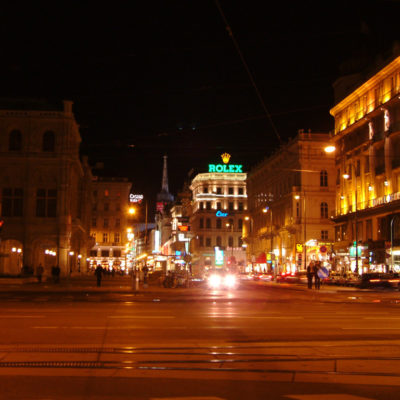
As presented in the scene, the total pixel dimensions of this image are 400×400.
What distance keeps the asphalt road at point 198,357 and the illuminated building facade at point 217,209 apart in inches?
4128

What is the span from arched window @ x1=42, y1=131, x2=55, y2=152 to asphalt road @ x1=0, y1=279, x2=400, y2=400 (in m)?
49.9

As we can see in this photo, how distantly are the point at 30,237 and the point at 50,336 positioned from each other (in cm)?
5351

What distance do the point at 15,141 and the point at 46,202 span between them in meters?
7.62

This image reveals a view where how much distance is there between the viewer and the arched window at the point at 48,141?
6494 cm

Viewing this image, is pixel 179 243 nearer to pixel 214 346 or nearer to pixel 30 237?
pixel 30 237

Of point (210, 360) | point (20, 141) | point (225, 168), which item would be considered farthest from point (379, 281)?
point (225, 168)

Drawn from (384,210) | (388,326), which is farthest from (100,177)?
(388,326)

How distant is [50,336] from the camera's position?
503 inches

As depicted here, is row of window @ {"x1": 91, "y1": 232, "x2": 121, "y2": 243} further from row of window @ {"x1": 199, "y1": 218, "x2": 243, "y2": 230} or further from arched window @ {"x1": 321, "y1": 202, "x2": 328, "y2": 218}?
arched window @ {"x1": 321, "y1": 202, "x2": 328, "y2": 218}

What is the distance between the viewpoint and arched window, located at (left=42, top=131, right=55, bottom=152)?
64938 mm

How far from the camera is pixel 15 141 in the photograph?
64.7 metres

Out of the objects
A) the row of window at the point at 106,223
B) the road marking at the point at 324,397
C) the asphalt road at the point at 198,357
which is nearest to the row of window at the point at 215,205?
the row of window at the point at 106,223

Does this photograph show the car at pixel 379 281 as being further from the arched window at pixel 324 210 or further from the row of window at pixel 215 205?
the row of window at pixel 215 205

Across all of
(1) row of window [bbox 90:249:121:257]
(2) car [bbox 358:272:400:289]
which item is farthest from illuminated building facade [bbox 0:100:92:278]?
(1) row of window [bbox 90:249:121:257]
